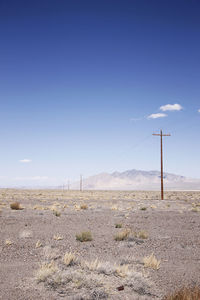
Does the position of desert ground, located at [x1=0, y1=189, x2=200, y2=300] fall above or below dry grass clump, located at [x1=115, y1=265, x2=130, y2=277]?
below

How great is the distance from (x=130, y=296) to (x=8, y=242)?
647 cm

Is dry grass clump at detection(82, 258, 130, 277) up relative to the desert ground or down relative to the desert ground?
up

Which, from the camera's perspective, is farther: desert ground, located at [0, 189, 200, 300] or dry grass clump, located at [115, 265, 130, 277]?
dry grass clump, located at [115, 265, 130, 277]

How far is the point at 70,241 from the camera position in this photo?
→ 36.0 ft

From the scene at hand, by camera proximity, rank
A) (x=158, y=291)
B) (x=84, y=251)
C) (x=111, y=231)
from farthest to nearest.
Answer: (x=111, y=231)
(x=84, y=251)
(x=158, y=291)

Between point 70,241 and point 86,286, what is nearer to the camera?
point 86,286

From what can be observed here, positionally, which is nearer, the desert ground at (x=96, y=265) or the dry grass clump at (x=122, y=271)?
the desert ground at (x=96, y=265)

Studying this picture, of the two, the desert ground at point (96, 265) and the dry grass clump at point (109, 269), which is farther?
the dry grass clump at point (109, 269)

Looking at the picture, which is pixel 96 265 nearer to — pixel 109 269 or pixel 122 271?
pixel 109 269

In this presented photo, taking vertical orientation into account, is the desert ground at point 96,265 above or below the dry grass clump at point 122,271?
below

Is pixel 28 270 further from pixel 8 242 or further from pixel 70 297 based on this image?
pixel 8 242

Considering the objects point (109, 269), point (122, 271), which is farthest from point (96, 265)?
point (122, 271)

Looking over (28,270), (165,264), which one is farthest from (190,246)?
(28,270)

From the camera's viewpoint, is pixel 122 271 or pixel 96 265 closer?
pixel 122 271
